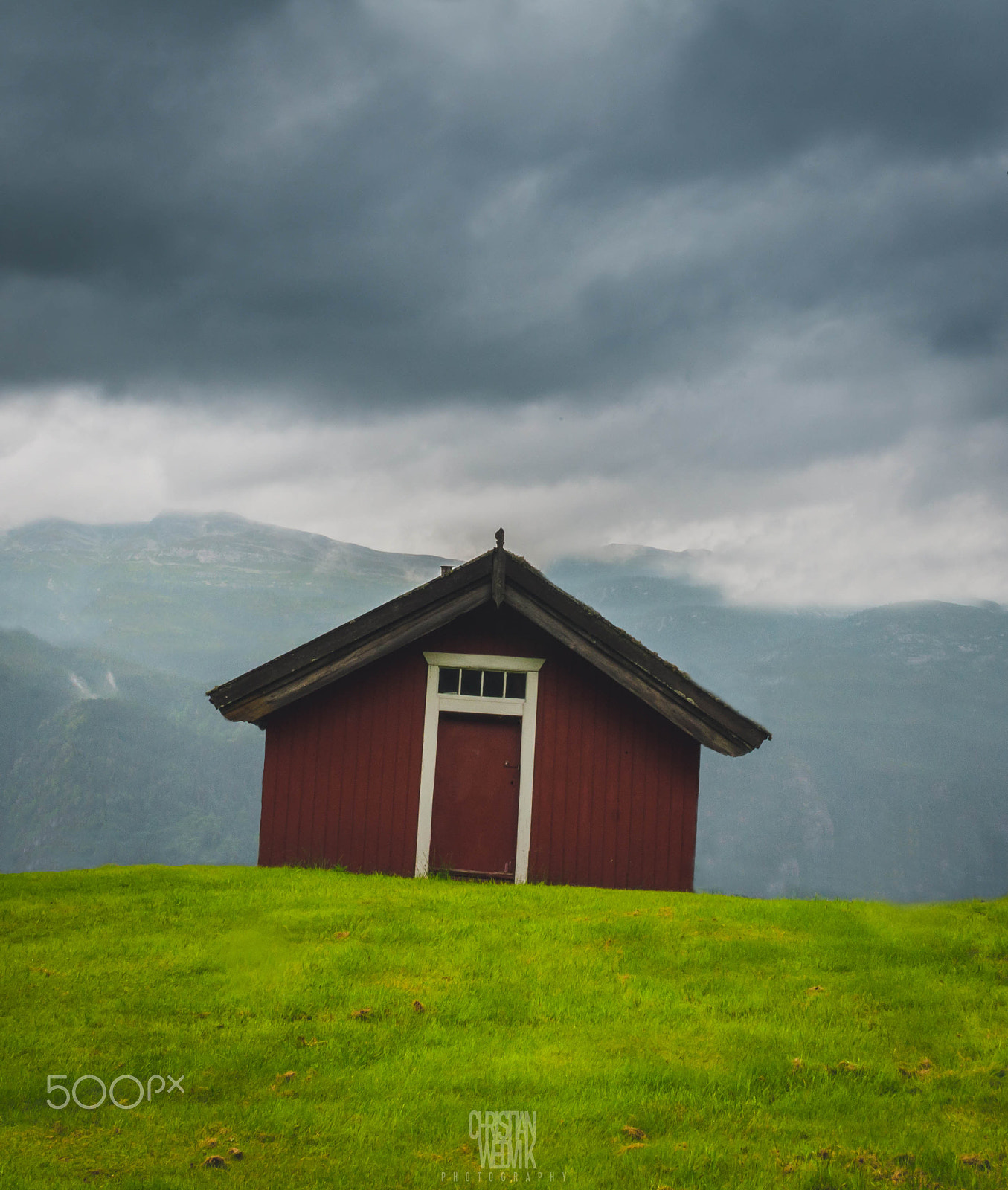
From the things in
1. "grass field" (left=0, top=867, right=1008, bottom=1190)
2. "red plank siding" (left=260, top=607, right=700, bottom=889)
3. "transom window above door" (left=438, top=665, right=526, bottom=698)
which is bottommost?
"grass field" (left=0, top=867, right=1008, bottom=1190)

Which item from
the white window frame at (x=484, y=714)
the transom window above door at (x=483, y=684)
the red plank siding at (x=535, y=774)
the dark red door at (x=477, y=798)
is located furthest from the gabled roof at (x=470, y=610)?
the dark red door at (x=477, y=798)

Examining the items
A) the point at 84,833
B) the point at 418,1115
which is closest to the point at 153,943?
the point at 418,1115

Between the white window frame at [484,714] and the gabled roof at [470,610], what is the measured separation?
30.2 inches

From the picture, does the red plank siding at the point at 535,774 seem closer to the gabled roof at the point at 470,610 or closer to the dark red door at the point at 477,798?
the dark red door at the point at 477,798

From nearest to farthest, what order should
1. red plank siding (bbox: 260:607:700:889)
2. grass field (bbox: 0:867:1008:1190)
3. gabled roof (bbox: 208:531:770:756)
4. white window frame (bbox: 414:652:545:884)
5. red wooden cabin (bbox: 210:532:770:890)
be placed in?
grass field (bbox: 0:867:1008:1190)
gabled roof (bbox: 208:531:770:756)
red wooden cabin (bbox: 210:532:770:890)
red plank siding (bbox: 260:607:700:889)
white window frame (bbox: 414:652:545:884)

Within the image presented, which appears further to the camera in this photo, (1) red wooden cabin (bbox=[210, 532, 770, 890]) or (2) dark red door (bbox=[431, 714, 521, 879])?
(2) dark red door (bbox=[431, 714, 521, 879])

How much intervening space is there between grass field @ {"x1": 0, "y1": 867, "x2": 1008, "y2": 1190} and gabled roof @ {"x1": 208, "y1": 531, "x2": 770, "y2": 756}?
3087mm

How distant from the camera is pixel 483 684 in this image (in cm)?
1420

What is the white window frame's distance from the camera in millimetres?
13852

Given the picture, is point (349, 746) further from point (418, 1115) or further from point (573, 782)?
point (418, 1115)

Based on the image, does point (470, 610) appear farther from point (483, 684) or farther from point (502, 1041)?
point (502, 1041)

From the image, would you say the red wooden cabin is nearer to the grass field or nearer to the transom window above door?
the transom window above door

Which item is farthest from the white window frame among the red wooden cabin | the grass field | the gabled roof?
the grass field

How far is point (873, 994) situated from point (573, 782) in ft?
20.6
